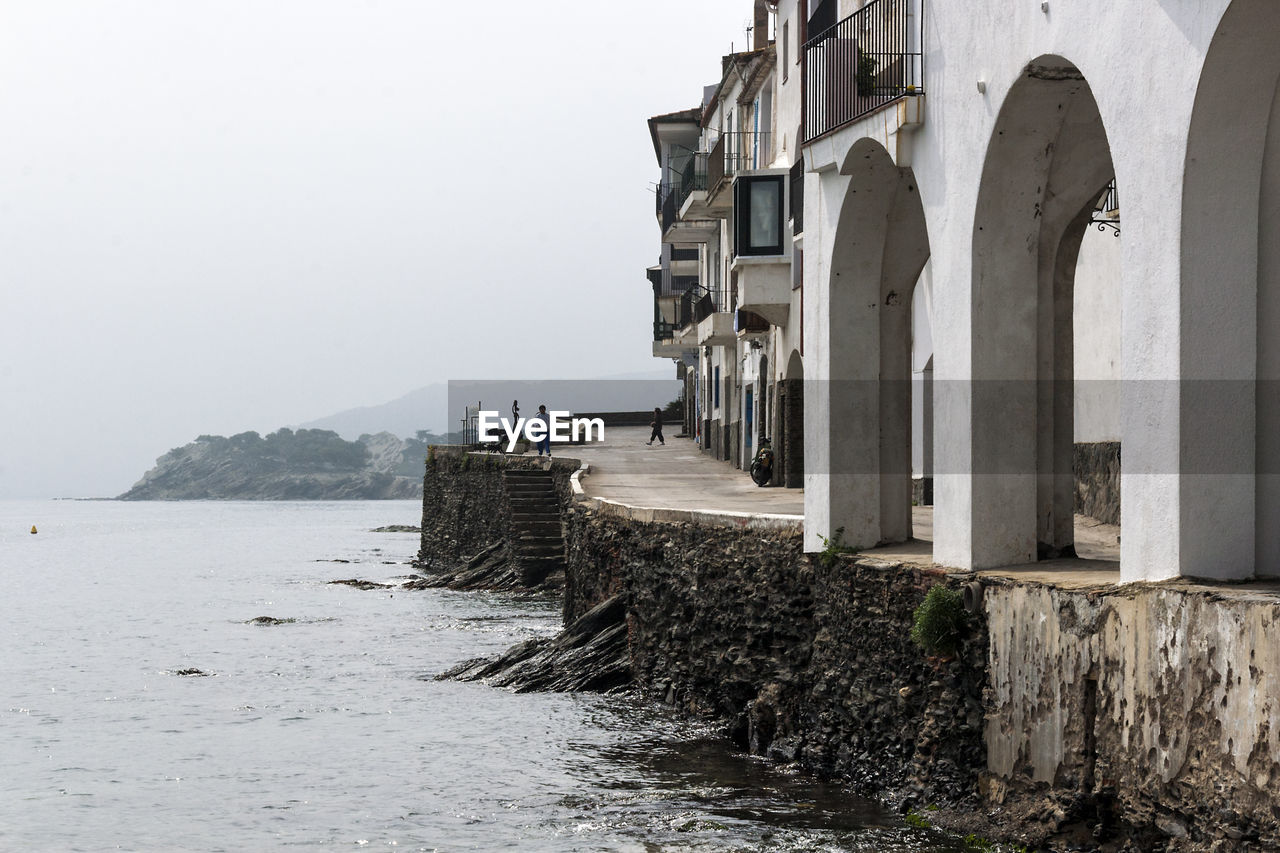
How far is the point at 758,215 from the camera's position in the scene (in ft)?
99.2

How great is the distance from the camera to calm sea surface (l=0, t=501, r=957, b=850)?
13789 millimetres

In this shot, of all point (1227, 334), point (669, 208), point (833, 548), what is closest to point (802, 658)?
point (833, 548)

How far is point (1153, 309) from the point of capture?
9766mm

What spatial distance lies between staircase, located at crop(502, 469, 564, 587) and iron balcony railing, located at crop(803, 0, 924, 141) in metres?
24.8

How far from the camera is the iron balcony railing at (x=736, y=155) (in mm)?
35438

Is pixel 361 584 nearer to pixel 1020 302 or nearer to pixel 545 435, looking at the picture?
pixel 545 435

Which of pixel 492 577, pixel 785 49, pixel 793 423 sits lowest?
pixel 492 577

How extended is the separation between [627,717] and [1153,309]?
11035 mm

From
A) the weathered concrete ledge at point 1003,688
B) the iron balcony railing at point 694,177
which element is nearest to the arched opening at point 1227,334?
the weathered concrete ledge at point 1003,688

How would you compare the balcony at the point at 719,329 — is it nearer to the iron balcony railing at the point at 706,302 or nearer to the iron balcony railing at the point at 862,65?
the iron balcony railing at the point at 706,302

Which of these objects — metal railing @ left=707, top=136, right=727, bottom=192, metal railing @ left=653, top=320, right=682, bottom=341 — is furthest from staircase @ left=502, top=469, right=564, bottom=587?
metal railing @ left=653, top=320, right=682, bottom=341

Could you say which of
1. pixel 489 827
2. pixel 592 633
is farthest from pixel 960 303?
pixel 592 633

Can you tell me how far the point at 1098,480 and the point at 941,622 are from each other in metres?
8.70

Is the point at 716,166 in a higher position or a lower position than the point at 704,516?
higher
